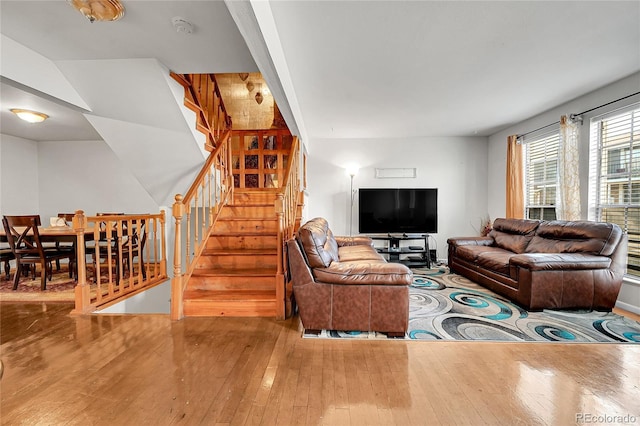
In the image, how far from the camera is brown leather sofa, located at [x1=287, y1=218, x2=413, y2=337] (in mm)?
2186

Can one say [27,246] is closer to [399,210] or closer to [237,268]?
[237,268]

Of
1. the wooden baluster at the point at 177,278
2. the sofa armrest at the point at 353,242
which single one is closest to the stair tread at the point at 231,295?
the wooden baluster at the point at 177,278

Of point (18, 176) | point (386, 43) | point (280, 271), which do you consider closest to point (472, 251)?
point (280, 271)

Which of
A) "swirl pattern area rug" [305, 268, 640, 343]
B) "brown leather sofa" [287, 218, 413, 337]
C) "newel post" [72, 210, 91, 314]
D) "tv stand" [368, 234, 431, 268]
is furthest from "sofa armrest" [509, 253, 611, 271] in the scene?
"newel post" [72, 210, 91, 314]

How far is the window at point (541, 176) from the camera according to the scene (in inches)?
159

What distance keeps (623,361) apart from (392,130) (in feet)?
13.5

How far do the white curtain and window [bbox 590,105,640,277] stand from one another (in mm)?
158

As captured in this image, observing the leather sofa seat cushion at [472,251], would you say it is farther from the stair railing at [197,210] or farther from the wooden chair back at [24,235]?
the wooden chair back at [24,235]

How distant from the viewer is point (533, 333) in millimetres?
2275

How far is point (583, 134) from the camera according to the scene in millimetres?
3475

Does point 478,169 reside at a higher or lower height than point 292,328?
higher

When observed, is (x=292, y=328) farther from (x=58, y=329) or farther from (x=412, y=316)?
(x=58, y=329)

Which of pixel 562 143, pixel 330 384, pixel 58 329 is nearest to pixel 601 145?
pixel 562 143

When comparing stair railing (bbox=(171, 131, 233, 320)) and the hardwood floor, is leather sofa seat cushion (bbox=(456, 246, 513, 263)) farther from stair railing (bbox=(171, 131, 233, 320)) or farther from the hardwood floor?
stair railing (bbox=(171, 131, 233, 320))
